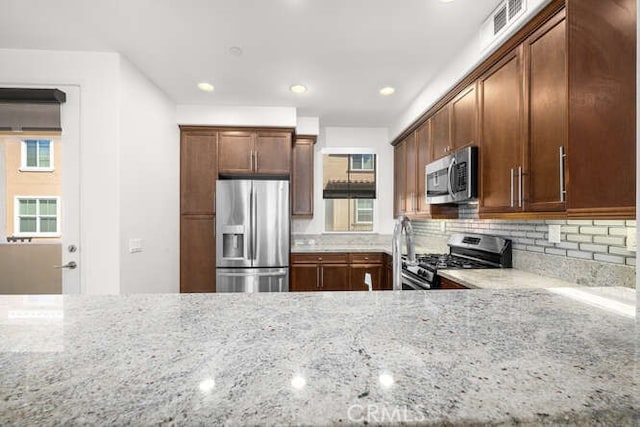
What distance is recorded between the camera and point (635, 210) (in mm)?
1033

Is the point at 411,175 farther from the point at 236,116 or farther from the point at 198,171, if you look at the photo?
the point at 198,171

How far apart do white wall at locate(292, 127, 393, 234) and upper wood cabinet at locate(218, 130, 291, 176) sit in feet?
2.59

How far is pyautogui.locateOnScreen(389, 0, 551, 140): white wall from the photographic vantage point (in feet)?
5.62

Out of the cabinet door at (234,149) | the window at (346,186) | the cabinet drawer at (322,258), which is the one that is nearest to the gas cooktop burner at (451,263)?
the cabinet drawer at (322,258)

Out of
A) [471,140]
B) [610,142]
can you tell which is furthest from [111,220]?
[610,142]

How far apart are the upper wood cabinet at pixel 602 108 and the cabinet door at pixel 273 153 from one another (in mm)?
2867

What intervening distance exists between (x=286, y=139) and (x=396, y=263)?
9.42ft

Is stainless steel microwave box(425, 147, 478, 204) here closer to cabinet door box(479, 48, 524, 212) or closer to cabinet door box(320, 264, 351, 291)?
cabinet door box(479, 48, 524, 212)

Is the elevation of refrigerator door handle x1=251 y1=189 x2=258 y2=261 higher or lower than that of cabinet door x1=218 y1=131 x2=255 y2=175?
lower

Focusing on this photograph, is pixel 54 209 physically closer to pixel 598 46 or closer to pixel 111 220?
pixel 111 220

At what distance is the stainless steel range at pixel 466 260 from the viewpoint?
7.70 feet

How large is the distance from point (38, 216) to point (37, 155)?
479mm

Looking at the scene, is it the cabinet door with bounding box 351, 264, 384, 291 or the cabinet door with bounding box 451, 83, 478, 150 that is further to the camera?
the cabinet door with bounding box 351, 264, 384, 291

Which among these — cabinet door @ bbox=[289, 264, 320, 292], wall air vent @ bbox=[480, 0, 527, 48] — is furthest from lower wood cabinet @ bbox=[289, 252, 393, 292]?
wall air vent @ bbox=[480, 0, 527, 48]
